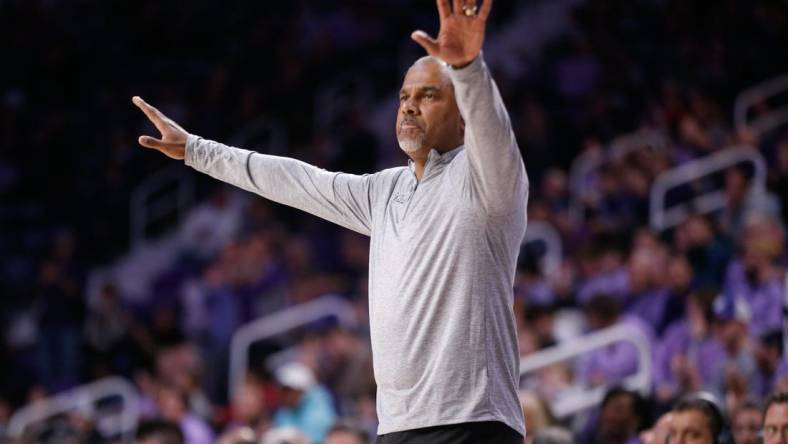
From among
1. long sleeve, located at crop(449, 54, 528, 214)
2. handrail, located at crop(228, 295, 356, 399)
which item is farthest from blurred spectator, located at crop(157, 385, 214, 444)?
long sleeve, located at crop(449, 54, 528, 214)

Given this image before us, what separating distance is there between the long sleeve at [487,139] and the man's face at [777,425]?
199cm

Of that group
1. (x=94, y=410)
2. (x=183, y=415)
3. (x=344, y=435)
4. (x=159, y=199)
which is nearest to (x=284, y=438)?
(x=344, y=435)

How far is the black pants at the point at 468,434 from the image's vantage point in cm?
309

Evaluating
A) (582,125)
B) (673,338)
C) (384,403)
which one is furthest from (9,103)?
(384,403)

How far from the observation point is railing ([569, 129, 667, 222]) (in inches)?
411

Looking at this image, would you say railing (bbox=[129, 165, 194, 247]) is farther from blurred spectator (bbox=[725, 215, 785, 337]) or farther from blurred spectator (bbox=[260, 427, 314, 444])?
blurred spectator (bbox=[725, 215, 785, 337])

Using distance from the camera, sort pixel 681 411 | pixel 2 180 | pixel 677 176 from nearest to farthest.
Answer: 1. pixel 681 411
2. pixel 677 176
3. pixel 2 180

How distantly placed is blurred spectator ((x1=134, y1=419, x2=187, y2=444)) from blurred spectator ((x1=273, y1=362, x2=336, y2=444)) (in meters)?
1.60

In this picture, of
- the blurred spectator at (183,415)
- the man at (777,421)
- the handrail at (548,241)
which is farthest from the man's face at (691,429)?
the handrail at (548,241)

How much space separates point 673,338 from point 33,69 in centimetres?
838

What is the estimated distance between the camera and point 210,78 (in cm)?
1423

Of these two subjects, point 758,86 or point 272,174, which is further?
point 758,86

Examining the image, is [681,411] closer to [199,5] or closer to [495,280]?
[495,280]

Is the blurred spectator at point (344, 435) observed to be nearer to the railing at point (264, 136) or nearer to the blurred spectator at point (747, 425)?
the blurred spectator at point (747, 425)
